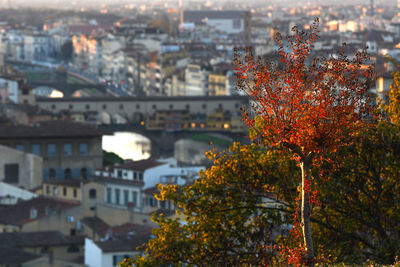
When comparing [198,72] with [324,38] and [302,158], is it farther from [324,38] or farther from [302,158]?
[302,158]

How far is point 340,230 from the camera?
13000 millimetres

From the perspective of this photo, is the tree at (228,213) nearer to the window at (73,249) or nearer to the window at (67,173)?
the window at (73,249)

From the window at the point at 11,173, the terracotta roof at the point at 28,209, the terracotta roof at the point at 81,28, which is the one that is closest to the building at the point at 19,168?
the window at the point at 11,173

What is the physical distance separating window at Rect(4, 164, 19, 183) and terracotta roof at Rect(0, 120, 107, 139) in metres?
3.78

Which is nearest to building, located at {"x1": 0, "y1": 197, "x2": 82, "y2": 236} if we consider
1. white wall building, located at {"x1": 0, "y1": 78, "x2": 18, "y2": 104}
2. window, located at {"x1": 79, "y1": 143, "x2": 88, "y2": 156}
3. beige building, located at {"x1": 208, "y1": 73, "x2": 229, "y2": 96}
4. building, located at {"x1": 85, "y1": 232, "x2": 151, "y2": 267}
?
building, located at {"x1": 85, "y1": 232, "x2": 151, "y2": 267}

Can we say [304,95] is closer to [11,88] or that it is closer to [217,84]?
[11,88]

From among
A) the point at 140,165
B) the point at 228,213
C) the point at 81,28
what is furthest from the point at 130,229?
the point at 81,28

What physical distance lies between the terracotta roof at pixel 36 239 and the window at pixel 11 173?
10558mm

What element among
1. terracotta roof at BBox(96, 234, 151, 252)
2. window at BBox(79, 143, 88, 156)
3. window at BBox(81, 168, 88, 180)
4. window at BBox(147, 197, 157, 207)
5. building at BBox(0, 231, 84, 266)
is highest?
terracotta roof at BBox(96, 234, 151, 252)

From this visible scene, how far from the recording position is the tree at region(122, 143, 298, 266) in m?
12.5

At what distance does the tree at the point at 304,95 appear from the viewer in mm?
9328

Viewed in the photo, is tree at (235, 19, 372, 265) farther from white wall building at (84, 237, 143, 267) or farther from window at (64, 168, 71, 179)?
window at (64, 168, 71, 179)

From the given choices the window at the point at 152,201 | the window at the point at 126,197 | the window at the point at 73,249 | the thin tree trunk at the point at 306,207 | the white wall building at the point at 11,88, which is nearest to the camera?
the thin tree trunk at the point at 306,207

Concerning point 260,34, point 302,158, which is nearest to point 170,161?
point 302,158
